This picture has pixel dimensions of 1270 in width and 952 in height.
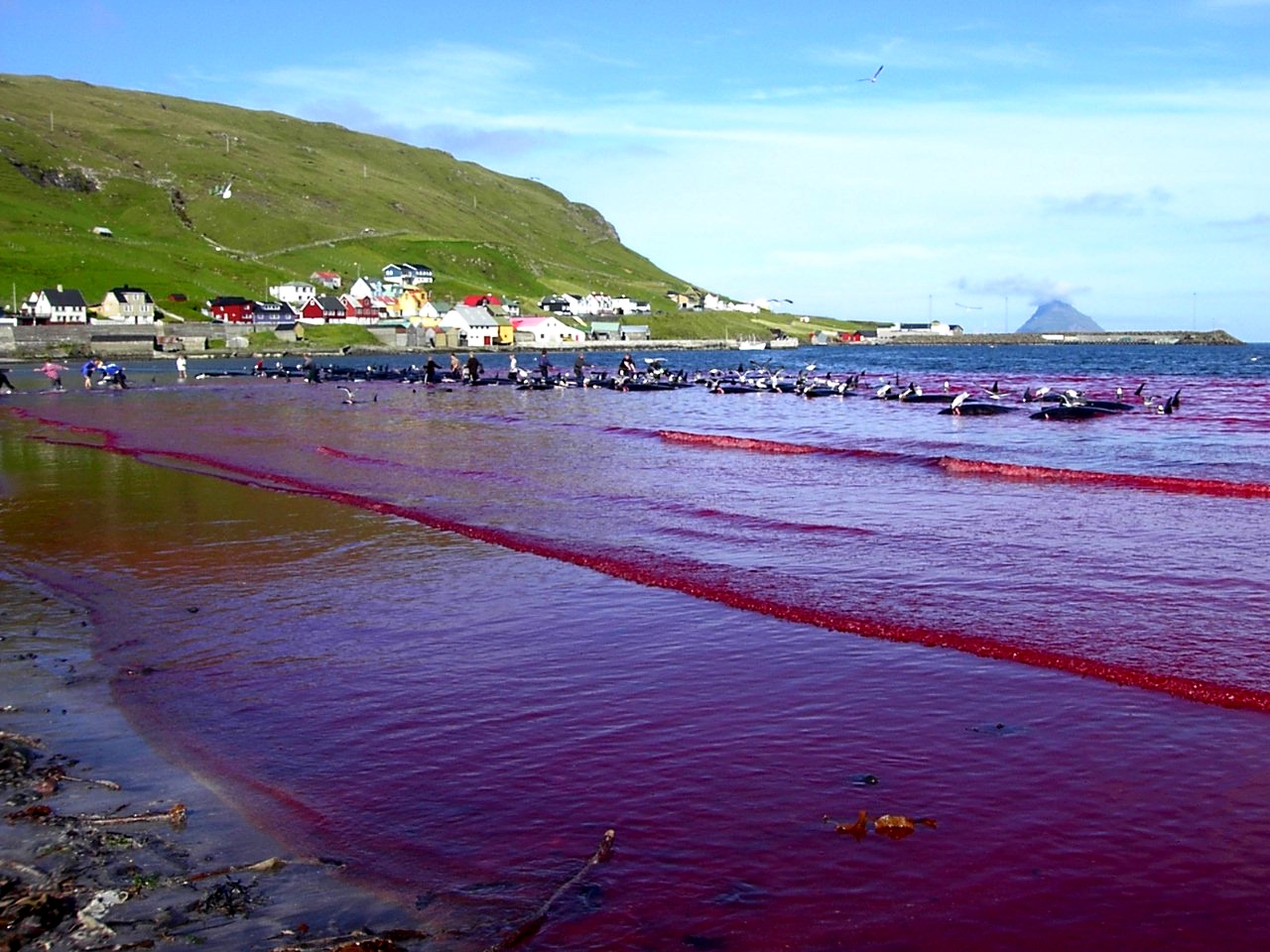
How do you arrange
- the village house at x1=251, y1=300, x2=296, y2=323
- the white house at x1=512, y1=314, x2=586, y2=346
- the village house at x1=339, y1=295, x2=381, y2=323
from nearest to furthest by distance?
the village house at x1=251, y1=300, x2=296, y2=323, the village house at x1=339, y1=295, x2=381, y2=323, the white house at x1=512, y1=314, x2=586, y2=346

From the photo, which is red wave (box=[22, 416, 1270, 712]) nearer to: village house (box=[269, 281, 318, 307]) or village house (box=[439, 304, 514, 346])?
village house (box=[439, 304, 514, 346])

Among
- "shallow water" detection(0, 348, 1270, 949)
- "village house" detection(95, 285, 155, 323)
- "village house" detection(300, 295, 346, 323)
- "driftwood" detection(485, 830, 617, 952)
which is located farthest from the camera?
"village house" detection(300, 295, 346, 323)

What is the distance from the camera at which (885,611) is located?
45.0ft

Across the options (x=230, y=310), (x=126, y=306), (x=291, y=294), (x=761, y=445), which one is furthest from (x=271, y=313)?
(x=761, y=445)

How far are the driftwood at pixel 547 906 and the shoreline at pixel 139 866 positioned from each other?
29 centimetres

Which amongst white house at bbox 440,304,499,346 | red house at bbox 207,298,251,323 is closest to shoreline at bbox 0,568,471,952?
red house at bbox 207,298,251,323

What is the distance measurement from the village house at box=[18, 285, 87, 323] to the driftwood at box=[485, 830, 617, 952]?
16084 cm

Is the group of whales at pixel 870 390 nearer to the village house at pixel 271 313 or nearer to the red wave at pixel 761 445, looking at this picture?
the red wave at pixel 761 445

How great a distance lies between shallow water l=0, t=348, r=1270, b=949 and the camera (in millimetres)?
6883

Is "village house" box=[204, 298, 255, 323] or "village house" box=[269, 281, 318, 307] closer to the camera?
"village house" box=[204, 298, 255, 323]

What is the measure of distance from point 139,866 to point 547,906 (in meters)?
2.67

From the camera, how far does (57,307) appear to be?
150 m

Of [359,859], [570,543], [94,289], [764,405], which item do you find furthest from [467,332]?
[359,859]

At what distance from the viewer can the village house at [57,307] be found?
14988 centimetres
